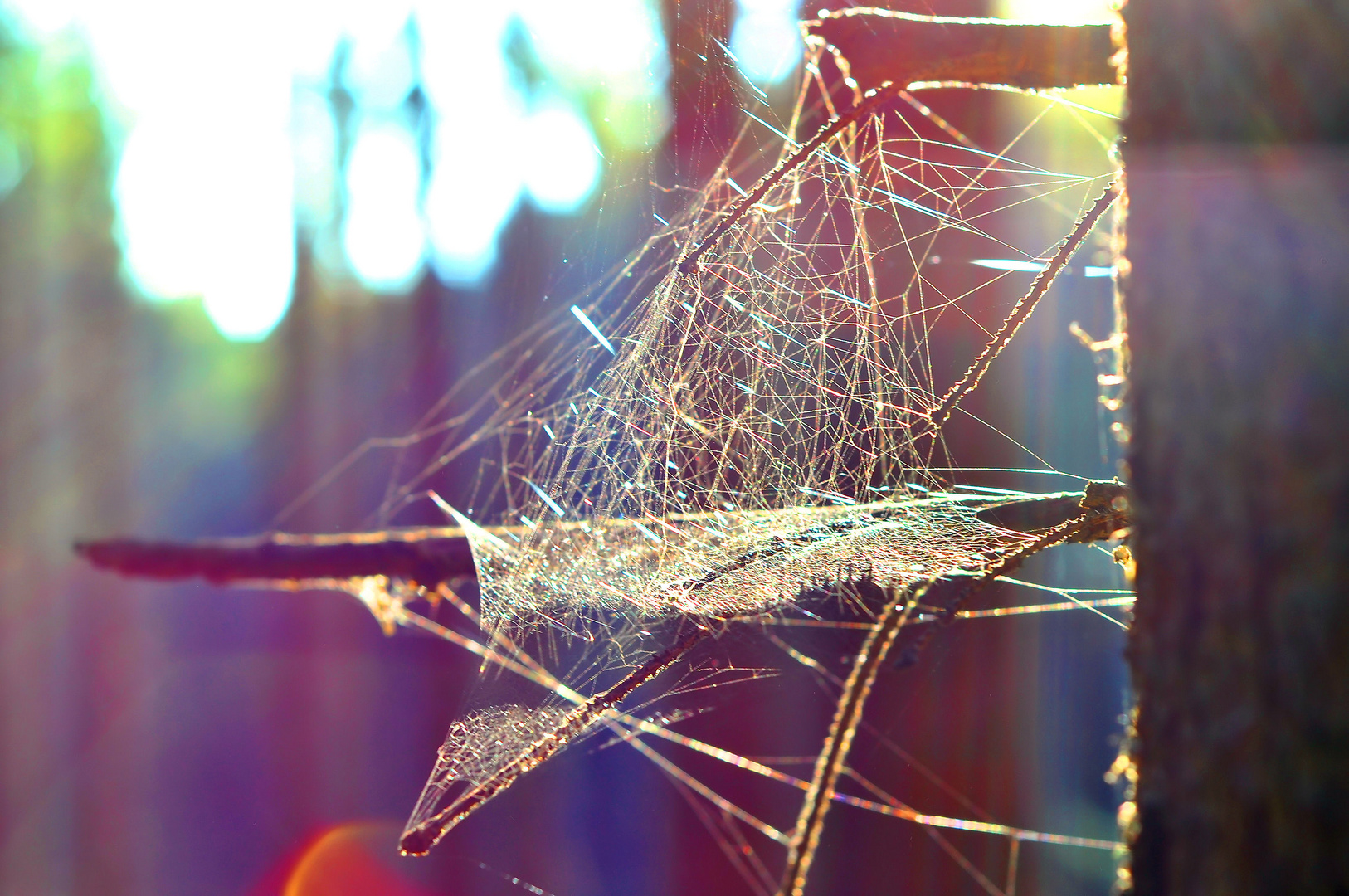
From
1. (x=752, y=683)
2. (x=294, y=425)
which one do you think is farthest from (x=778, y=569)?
(x=294, y=425)

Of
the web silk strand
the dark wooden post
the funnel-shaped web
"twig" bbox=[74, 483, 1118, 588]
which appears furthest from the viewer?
→ "twig" bbox=[74, 483, 1118, 588]

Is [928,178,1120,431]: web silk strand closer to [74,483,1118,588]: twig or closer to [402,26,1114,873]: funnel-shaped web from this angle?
[402,26,1114,873]: funnel-shaped web

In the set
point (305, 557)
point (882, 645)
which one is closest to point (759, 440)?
point (882, 645)

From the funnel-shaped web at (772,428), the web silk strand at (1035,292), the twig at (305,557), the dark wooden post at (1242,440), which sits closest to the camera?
the dark wooden post at (1242,440)

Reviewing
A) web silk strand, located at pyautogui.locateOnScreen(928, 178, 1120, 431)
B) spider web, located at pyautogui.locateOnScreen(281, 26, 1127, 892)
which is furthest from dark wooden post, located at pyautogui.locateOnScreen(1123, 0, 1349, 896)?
spider web, located at pyautogui.locateOnScreen(281, 26, 1127, 892)

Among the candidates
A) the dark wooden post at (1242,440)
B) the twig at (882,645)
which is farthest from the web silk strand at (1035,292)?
the dark wooden post at (1242,440)

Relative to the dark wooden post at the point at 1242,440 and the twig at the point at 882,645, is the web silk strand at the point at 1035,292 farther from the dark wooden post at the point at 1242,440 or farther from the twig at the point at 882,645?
the dark wooden post at the point at 1242,440
